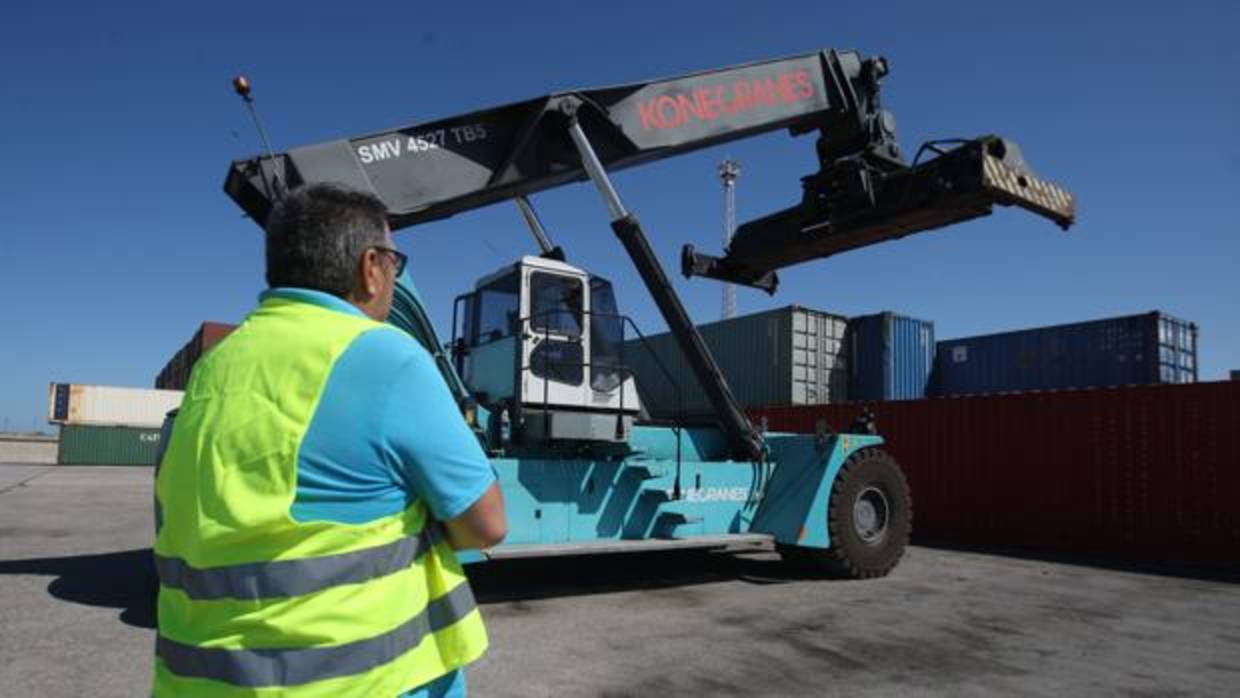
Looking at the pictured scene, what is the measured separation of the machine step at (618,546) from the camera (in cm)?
688

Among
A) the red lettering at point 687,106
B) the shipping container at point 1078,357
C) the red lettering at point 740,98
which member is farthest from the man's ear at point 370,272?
the shipping container at point 1078,357

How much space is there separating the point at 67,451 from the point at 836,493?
45.0 metres

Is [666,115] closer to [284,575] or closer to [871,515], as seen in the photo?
[871,515]

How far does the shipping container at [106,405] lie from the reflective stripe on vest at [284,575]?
4880 centimetres

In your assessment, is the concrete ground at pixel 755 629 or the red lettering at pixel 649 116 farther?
the red lettering at pixel 649 116

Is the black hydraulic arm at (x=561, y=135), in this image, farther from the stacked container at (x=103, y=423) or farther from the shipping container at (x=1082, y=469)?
Answer: the stacked container at (x=103, y=423)

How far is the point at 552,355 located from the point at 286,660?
6388mm

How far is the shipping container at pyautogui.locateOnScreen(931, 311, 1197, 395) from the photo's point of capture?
55.6 ft

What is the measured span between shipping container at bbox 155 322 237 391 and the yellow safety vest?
798 inches

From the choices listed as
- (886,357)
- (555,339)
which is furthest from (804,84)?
(886,357)

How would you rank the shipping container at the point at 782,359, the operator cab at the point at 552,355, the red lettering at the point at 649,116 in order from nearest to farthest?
the operator cab at the point at 552,355 → the red lettering at the point at 649,116 → the shipping container at the point at 782,359

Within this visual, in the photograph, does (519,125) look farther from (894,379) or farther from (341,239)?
(894,379)

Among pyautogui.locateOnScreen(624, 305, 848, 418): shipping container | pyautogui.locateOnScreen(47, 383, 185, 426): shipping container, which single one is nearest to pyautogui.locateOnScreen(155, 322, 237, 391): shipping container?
pyautogui.locateOnScreen(47, 383, 185, 426): shipping container

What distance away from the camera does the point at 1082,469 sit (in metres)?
12.4
